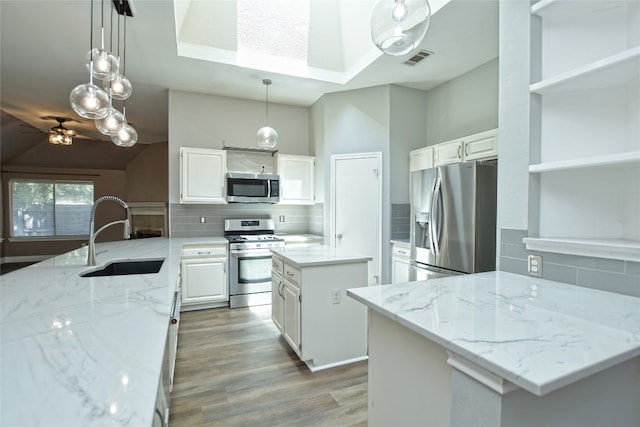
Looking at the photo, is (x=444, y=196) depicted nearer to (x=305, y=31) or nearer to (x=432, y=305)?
(x=432, y=305)

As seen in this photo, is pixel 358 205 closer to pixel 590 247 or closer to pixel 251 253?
pixel 251 253

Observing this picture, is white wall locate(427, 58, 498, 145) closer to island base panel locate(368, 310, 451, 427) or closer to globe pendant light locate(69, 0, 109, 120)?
island base panel locate(368, 310, 451, 427)

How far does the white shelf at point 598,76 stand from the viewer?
1.34 metres

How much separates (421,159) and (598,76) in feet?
8.12

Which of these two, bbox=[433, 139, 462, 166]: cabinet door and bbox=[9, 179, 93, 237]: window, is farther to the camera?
bbox=[9, 179, 93, 237]: window

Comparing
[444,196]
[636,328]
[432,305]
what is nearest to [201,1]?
[444,196]

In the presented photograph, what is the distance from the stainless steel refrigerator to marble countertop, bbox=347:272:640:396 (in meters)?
1.23

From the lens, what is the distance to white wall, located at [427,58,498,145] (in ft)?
11.3

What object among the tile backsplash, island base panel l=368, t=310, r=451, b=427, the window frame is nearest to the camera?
island base panel l=368, t=310, r=451, b=427

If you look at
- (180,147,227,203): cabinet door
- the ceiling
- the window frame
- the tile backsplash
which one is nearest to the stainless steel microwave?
(180,147,227,203): cabinet door

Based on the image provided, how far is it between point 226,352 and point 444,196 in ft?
8.52

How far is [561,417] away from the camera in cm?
93

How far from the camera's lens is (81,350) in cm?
91

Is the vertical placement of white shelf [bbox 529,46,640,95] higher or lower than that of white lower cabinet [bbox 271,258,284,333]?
higher
